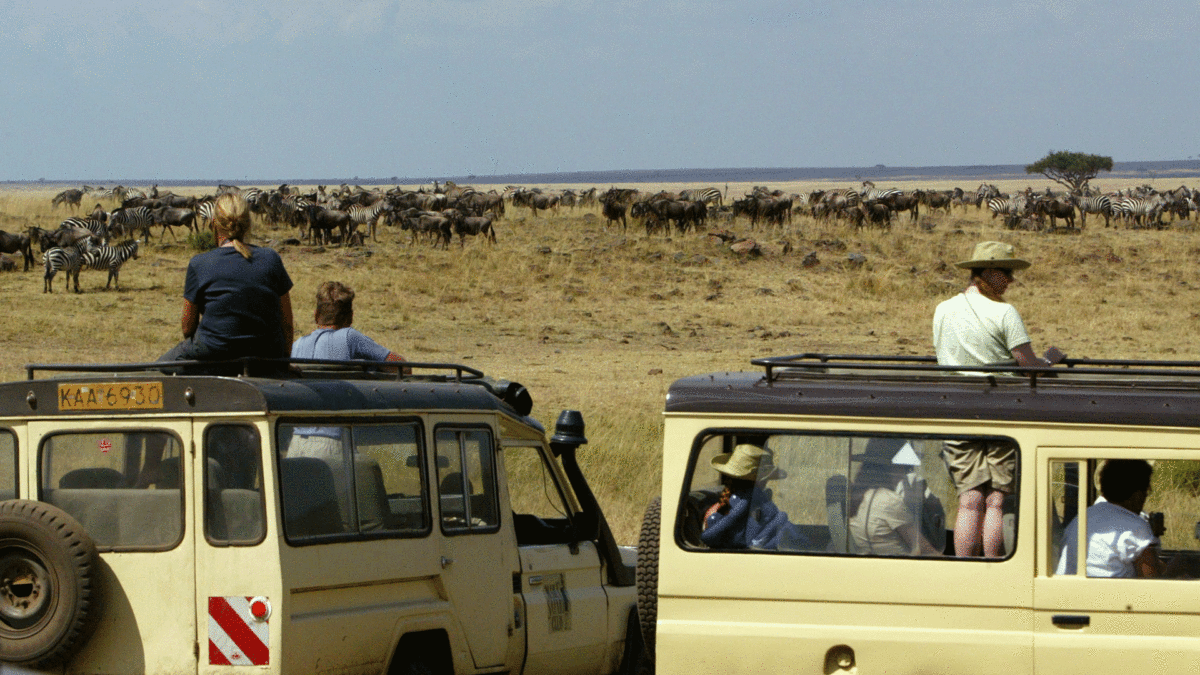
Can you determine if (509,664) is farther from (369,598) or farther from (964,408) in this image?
(964,408)

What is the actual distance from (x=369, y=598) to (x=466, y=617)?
20.9 inches

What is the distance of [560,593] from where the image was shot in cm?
608

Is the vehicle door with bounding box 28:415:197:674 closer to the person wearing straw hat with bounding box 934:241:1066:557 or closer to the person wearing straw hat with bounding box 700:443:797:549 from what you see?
the person wearing straw hat with bounding box 700:443:797:549

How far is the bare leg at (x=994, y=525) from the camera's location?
467 centimetres

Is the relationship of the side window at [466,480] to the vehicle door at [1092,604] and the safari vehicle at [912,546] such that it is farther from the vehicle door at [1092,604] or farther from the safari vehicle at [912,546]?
the vehicle door at [1092,604]

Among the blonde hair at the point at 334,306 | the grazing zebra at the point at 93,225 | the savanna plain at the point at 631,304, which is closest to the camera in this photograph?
the blonde hair at the point at 334,306

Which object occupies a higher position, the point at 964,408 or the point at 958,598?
the point at 964,408

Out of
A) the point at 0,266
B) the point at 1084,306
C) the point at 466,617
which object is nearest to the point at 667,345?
the point at 1084,306

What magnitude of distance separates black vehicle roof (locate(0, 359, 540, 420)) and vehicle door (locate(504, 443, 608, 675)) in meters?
0.54

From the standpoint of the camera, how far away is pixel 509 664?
5777 millimetres

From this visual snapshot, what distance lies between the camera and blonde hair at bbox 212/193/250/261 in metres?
5.82

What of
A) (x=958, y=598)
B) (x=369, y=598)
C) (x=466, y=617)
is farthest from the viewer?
(x=466, y=617)

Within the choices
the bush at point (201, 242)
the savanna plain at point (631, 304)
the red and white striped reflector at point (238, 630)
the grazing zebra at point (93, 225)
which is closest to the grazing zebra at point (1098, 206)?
the savanna plain at point (631, 304)

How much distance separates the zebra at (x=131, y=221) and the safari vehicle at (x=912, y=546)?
34.2 m
